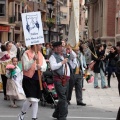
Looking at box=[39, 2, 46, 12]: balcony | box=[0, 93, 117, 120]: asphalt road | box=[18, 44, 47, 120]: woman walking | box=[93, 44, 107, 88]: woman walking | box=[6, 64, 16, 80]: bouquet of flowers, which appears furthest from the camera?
box=[39, 2, 46, 12]: balcony

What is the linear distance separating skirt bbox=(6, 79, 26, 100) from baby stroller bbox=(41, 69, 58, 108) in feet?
1.94

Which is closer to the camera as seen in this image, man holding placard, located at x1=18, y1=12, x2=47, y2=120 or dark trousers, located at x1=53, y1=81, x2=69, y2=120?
man holding placard, located at x1=18, y1=12, x2=47, y2=120

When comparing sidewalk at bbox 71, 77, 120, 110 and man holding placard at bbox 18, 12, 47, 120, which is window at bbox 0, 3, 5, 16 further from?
man holding placard at bbox 18, 12, 47, 120

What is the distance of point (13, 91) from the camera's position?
1319cm

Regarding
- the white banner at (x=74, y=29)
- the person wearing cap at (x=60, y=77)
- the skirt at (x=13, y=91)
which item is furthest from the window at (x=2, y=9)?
the person wearing cap at (x=60, y=77)

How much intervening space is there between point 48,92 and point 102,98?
111 inches

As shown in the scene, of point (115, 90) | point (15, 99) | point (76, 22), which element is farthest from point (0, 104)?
point (115, 90)

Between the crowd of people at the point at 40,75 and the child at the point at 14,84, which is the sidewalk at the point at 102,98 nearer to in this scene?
the crowd of people at the point at 40,75

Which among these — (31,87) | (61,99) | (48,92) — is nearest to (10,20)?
(48,92)

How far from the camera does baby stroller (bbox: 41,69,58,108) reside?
42.5 ft

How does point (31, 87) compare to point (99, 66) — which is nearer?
point (31, 87)

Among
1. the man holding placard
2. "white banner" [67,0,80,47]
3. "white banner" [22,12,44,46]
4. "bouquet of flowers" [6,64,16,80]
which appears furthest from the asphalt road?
"white banner" [22,12,44,46]

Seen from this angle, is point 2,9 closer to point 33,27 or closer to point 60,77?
point 33,27

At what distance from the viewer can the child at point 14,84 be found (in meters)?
13.2
